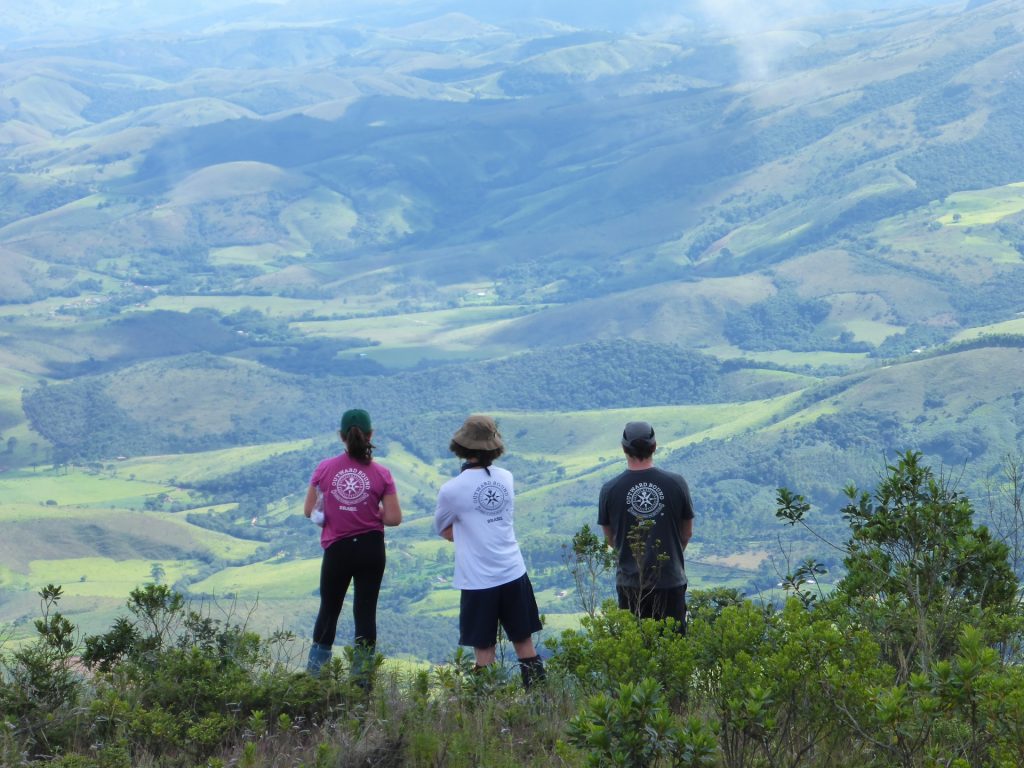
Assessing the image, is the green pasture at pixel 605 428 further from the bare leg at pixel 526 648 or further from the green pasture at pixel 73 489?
the bare leg at pixel 526 648

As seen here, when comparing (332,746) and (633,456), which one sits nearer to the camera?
(332,746)

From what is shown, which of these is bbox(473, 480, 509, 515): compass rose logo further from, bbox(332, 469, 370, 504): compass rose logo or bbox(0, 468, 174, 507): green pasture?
bbox(0, 468, 174, 507): green pasture

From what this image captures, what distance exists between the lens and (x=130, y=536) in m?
127

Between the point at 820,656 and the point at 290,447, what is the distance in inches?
6954

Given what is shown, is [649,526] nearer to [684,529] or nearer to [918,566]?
[684,529]

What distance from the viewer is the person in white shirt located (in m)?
9.80

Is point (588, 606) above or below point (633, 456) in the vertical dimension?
below

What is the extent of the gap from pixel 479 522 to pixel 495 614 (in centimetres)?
73

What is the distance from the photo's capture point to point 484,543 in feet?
32.3

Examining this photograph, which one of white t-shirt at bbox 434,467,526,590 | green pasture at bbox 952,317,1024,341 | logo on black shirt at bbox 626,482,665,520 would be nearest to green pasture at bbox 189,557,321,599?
green pasture at bbox 952,317,1024,341

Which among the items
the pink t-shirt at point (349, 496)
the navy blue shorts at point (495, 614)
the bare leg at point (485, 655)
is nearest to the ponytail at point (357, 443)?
the pink t-shirt at point (349, 496)

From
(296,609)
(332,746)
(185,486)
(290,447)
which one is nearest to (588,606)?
(332,746)

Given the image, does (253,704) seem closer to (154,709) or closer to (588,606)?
(154,709)

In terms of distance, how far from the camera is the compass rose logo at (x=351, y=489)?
10.3 metres
